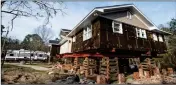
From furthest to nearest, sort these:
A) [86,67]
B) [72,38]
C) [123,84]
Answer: [72,38], [86,67], [123,84]

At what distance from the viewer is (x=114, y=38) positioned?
1335 centimetres

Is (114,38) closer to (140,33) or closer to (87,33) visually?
(87,33)

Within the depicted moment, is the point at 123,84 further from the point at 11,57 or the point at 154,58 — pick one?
the point at 11,57

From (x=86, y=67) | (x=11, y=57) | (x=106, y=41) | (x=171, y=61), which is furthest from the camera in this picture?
(x=11, y=57)

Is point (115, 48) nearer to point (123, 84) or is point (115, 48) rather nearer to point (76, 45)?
point (123, 84)

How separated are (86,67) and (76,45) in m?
4.88

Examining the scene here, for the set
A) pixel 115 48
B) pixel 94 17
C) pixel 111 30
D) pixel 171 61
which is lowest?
pixel 171 61

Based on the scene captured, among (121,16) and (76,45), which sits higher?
(121,16)

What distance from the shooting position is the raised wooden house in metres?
12.9

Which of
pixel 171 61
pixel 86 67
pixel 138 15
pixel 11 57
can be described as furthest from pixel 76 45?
pixel 11 57

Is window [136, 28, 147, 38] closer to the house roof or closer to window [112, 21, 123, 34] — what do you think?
the house roof

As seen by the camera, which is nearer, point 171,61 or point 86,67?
point 86,67

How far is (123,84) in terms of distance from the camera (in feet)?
32.4

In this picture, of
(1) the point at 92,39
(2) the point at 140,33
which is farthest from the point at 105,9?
(2) the point at 140,33
